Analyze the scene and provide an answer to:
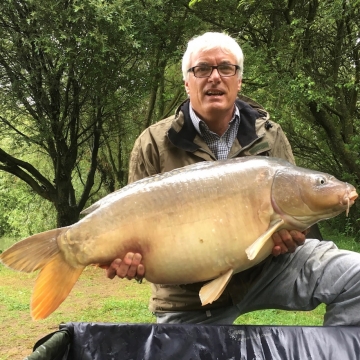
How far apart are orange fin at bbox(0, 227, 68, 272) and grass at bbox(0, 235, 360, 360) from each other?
229cm

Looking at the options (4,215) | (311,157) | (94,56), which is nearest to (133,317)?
(94,56)

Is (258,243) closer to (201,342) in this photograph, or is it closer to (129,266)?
(129,266)

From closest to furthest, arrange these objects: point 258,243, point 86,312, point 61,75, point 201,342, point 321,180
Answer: point 258,243
point 321,180
point 201,342
point 86,312
point 61,75

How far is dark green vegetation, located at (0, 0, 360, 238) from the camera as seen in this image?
5879 mm

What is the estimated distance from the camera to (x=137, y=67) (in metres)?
7.00

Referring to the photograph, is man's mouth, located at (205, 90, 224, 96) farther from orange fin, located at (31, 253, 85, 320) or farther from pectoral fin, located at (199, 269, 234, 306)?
orange fin, located at (31, 253, 85, 320)

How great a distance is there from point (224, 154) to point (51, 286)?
901 millimetres

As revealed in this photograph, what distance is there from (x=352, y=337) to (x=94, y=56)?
5.34 m

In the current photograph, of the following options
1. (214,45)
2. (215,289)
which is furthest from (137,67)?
(215,289)

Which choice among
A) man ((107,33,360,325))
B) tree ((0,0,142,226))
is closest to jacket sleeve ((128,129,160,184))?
man ((107,33,360,325))

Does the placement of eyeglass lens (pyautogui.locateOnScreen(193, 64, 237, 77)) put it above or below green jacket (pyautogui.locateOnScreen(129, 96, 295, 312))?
above

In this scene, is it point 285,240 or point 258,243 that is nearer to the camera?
point 258,243

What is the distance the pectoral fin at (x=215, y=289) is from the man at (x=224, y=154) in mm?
316

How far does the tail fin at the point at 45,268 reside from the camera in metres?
1.52
